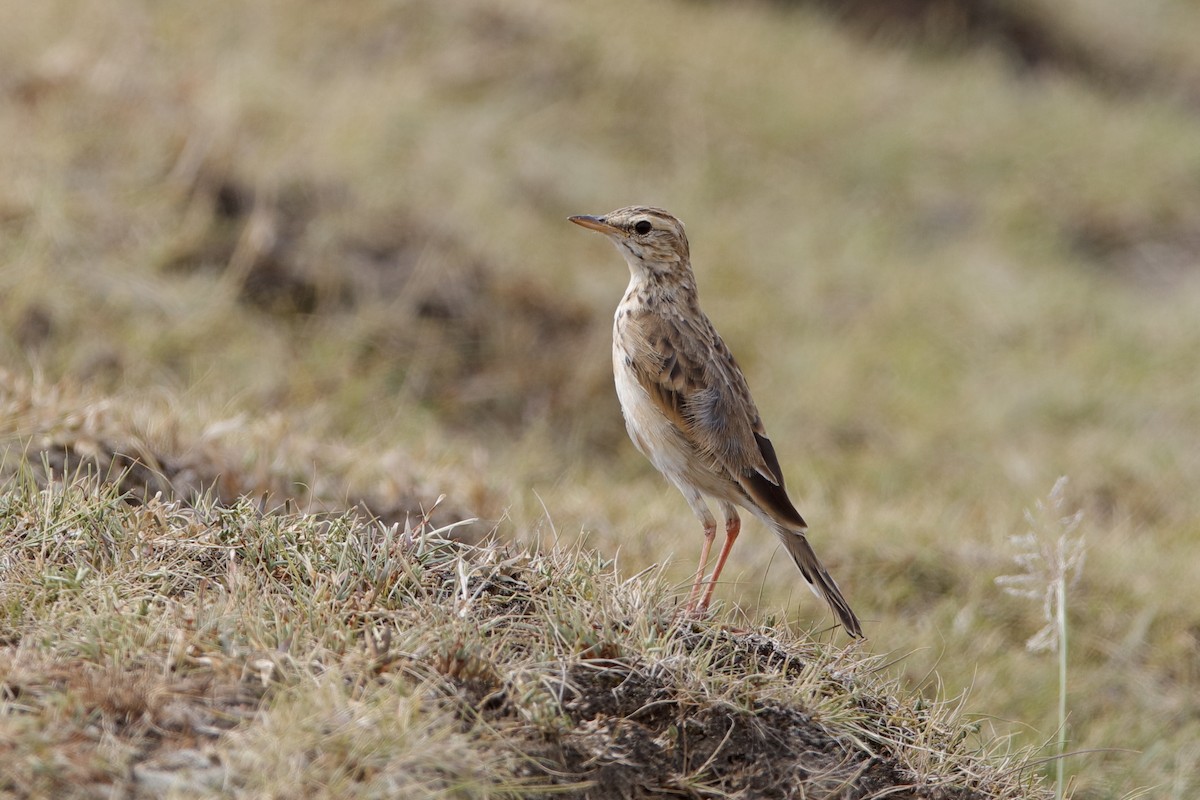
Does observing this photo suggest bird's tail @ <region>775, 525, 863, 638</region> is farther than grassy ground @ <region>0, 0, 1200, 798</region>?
Yes

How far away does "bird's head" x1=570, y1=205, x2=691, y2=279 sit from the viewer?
5.12m

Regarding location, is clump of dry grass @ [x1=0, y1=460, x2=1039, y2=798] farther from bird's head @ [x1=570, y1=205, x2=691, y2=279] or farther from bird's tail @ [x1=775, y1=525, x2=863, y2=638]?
bird's head @ [x1=570, y1=205, x2=691, y2=279]

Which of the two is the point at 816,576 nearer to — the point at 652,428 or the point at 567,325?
the point at 652,428

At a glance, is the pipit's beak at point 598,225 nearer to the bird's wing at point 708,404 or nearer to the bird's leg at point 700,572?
the bird's wing at point 708,404

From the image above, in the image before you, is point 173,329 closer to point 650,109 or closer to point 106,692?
point 106,692

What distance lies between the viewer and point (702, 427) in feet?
15.1

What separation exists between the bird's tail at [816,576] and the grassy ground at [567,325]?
0.21m

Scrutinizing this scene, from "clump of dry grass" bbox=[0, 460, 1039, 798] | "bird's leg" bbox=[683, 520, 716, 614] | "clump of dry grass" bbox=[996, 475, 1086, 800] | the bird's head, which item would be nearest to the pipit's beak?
the bird's head

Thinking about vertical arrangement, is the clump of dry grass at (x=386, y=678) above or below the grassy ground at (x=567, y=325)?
above

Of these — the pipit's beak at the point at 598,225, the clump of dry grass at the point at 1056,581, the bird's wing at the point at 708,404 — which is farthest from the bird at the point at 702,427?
the clump of dry grass at the point at 1056,581

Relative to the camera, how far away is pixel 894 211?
1198 cm

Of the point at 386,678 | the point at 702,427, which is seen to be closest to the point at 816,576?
the point at 702,427

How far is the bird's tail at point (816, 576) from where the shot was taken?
433cm

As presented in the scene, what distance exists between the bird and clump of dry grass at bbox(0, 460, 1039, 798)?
72 cm
